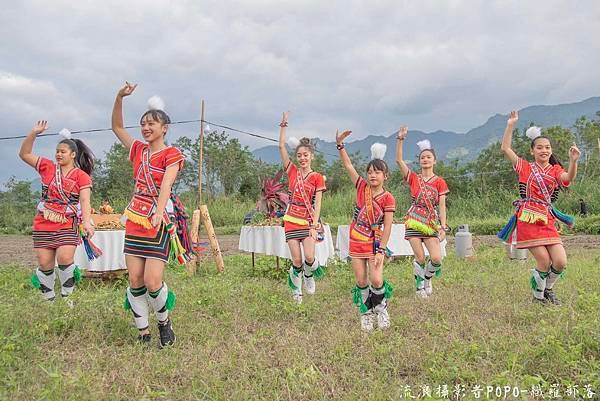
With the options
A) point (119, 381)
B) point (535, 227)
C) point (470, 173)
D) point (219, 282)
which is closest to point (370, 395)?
point (119, 381)

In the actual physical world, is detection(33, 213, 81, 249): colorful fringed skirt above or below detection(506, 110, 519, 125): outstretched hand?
below

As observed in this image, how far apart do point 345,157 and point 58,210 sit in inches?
122

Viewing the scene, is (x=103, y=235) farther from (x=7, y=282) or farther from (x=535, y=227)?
(x=535, y=227)

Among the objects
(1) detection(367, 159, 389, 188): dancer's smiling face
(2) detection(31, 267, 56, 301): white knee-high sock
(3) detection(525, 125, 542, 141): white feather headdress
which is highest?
(3) detection(525, 125, 542, 141): white feather headdress

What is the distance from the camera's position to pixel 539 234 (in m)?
5.52

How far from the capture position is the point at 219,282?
7523mm

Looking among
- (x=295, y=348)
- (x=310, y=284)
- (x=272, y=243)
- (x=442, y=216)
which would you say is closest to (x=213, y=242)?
(x=272, y=243)

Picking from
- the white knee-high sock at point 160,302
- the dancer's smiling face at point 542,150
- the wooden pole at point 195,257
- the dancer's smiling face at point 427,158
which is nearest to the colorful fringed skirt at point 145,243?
the white knee-high sock at point 160,302

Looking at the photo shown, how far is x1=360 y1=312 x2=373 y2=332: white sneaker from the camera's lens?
4797 mm

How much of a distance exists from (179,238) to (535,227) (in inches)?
146

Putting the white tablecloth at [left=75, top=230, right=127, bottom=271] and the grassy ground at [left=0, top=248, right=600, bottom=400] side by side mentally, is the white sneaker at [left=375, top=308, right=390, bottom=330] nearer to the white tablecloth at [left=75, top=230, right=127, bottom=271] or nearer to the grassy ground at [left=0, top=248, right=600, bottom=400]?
the grassy ground at [left=0, top=248, right=600, bottom=400]

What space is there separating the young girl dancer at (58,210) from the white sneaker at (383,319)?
10.3 feet

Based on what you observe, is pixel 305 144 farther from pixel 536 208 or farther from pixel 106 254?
pixel 106 254

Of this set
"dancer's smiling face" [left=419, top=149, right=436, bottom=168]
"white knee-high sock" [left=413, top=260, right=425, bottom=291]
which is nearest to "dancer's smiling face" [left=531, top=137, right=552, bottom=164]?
"dancer's smiling face" [left=419, top=149, right=436, bottom=168]
